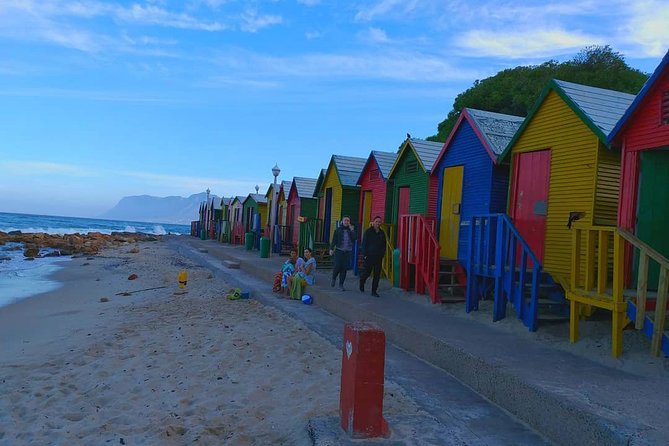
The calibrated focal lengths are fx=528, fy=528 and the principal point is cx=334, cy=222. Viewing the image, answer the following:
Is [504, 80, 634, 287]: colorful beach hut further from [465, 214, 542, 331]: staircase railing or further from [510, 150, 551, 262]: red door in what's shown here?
[465, 214, 542, 331]: staircase railing

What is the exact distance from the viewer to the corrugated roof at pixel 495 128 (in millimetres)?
9695

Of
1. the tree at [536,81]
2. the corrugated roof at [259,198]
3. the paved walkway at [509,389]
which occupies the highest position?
the tree at [536,81]

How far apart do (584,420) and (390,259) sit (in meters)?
8.50

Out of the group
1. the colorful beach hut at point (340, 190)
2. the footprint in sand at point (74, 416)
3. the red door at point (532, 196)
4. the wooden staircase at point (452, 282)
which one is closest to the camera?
the footprint in sand at point (74, 416)

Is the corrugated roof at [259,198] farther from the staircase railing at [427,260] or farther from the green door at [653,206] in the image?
the green door at [653,206]

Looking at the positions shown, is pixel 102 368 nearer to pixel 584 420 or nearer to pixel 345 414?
pixel 345 414

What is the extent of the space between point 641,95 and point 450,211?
16.7ft

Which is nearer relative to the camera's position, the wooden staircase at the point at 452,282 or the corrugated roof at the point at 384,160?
the wooden staircase at the point at 452,282

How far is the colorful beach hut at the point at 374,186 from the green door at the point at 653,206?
831 centimetres

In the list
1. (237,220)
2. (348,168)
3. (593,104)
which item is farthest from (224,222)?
(593,104)

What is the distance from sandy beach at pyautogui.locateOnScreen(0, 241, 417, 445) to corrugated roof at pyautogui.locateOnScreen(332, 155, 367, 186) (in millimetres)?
7593

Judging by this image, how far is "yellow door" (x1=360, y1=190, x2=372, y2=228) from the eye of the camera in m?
15.9

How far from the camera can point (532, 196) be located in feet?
28.6

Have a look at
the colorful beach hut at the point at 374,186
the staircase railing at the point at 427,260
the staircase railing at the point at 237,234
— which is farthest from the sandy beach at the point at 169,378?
the staircase railing at the point at 237,234
